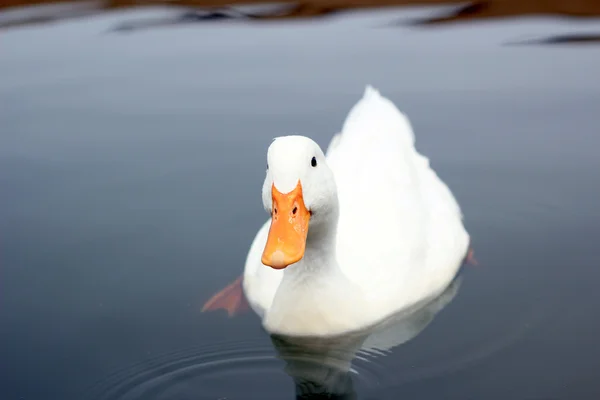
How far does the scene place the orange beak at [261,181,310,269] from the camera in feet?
12.4

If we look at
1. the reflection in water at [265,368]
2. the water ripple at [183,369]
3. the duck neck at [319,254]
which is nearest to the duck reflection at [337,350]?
the reflection in water at [265,368]

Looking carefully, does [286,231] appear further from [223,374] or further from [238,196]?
[238,196]

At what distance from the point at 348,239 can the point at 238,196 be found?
1.43 m

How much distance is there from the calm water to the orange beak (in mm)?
692

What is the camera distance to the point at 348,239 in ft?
16.1

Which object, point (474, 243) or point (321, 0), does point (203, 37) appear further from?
point (474, 243)

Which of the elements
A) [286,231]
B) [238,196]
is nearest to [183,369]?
[286,231]

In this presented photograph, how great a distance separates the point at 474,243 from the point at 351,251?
40.1 inches

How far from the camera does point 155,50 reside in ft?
Result: 31.9

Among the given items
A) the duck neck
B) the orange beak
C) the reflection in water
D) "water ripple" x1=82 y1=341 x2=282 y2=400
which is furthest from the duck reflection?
the orange beak

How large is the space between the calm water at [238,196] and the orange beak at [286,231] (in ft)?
2.27

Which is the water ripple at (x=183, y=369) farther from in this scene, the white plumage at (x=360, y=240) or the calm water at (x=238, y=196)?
the white plumage at (x=360, y=240)

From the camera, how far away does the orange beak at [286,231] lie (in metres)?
3.78

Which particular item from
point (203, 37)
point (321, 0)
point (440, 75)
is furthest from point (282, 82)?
point (321, 0)
